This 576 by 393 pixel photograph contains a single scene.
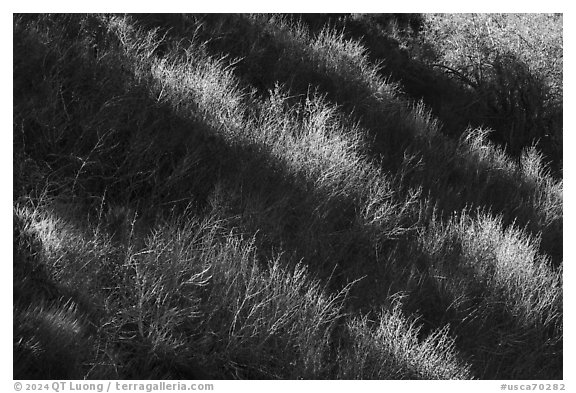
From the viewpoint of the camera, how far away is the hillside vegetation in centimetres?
347

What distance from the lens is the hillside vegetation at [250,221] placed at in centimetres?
347

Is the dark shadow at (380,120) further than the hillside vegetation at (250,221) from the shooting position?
Yes

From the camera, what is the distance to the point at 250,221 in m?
4.39

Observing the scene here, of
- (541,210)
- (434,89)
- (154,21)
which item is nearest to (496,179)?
(541,210)

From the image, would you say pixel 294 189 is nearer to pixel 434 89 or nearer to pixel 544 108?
pixel 434 89

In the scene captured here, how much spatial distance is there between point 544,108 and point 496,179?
3.11 metres

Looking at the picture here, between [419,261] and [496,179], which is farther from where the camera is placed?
[496,179]

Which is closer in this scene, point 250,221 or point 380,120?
point 250,221

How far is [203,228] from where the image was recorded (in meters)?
4.09

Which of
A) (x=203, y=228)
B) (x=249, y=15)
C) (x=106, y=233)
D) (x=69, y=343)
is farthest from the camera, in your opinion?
(x=249, y=15)

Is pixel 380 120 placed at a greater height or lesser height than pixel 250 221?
greater

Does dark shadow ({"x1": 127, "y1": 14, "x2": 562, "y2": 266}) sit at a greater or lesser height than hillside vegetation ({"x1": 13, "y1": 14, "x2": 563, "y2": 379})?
greater

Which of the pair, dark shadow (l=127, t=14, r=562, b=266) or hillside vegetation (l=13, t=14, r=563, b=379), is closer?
hillside vegetation (l=13, t=14, r=563, b=379)
